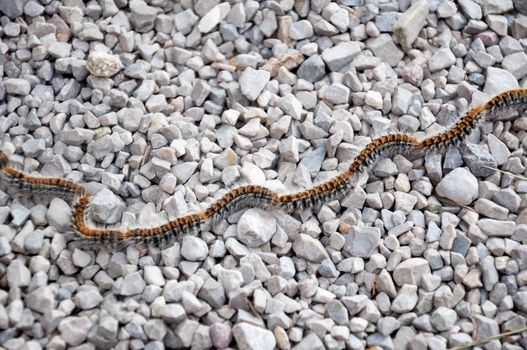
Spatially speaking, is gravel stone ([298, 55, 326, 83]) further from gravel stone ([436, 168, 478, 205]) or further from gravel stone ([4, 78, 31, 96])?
gravel stone ([4, 78, 31, 96])

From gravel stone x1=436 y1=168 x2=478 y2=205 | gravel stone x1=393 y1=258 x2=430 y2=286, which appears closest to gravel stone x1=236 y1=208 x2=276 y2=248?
gravel stone x1=393 y1=258 x2=430 y2=286

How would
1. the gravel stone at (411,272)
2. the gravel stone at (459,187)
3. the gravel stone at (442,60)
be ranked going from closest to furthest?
the gravel stone at (411,272) < the gravel stone at (459,187) < the gravel stone at (442,60)

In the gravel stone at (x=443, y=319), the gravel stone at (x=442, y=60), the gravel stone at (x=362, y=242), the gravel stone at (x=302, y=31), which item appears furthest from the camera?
the gravel stone at (x=302, y=31)

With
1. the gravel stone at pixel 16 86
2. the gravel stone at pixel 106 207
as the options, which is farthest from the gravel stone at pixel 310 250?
the gravel stone at pixel 16 86

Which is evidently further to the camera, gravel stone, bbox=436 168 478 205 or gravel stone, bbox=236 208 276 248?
gravel stone, bbox=436 168 478 205

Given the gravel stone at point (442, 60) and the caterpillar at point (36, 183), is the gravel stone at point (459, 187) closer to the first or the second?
the gravel stone at point (442, 60)
